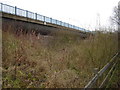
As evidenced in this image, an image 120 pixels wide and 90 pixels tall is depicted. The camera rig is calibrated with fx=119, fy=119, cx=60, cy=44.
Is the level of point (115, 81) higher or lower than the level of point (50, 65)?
lower

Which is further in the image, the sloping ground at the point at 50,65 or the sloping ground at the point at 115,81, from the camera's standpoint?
the sloping ground at the point at 115,81

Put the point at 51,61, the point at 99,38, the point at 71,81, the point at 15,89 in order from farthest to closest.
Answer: the point at 99,38 → the point at 51,61 → the point at 71,81 → the point at 15,89

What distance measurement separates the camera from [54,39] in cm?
977

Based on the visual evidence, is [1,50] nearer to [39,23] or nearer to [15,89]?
[15,89]

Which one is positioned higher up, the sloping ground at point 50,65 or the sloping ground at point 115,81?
the sloping ground at point 50,65

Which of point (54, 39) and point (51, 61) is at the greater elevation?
point (54, 39)

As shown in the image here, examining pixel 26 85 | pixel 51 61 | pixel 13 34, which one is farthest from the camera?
pixel 13 34

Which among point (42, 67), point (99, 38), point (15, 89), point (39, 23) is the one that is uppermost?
point (39, 23)

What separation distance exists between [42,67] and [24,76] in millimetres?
823

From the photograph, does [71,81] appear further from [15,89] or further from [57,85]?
[15,89]

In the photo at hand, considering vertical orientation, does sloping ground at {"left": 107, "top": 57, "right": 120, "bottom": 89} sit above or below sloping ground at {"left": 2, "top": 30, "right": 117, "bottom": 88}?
below

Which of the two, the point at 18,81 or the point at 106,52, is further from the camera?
the point at 106,52

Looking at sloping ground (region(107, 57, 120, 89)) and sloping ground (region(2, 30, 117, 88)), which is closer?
sloping ground (region(2, 30, 117, 88))

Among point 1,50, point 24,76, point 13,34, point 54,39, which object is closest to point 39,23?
point 54,39
